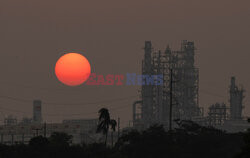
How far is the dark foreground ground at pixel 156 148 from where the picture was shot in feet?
282

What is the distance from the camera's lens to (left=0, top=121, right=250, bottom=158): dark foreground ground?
282 feet

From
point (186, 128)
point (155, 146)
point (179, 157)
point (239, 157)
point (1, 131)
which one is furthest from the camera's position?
point (1, 131)

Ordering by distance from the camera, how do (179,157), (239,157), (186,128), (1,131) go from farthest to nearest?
(1,131) < (186,128) < (179,157) < (239,157)

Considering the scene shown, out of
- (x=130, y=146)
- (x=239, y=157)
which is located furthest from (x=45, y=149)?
(x=239, y=157)

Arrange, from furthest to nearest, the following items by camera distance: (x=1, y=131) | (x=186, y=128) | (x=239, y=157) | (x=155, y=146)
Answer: (x=1, y=131)
(x=186, y=128)
(x=155, y=146)
(x=239, y=157)

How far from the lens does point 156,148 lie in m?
90.1

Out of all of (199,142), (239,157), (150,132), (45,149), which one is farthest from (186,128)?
(239,157)

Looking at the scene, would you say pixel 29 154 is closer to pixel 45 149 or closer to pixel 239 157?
pixel 45 149

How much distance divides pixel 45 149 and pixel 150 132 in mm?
14975

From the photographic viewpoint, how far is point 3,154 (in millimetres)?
92750

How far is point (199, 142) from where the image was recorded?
285 ft

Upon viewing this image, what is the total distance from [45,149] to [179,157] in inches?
833

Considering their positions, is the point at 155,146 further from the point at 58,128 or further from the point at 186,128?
the point at 58,128

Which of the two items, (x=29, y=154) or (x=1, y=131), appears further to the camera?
(x=1, y=131)
